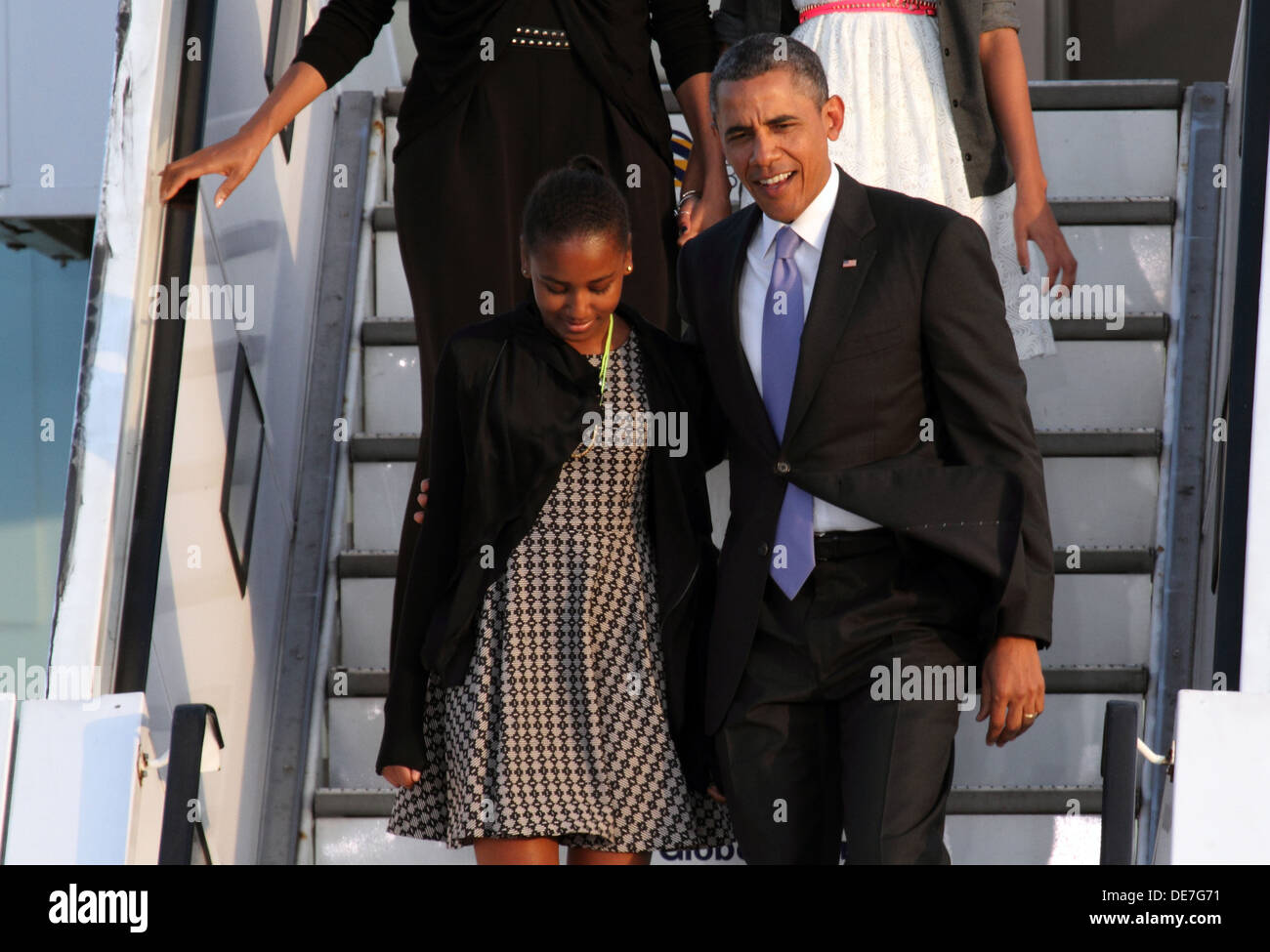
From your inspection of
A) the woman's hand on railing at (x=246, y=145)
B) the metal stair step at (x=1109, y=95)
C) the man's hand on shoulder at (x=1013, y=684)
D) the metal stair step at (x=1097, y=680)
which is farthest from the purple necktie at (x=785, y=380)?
the metal stair step at (x=1109, y=95)

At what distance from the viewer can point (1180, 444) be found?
4.34 metres

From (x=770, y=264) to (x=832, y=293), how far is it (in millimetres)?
168

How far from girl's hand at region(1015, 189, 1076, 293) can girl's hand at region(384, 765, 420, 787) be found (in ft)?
5.15

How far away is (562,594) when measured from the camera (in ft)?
8.98

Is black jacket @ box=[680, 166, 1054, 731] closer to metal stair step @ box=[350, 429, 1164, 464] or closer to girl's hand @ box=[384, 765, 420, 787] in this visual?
girl's hand @ box=[384, 765, 420, 787]

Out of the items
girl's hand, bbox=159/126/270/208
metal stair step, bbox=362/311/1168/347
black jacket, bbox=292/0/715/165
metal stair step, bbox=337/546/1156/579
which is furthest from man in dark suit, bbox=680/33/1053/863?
metal stair step, bbox=362/311/1168/347

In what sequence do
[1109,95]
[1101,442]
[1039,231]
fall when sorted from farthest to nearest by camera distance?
1. [1109,95]
2. [1101,442]
3. [1039,231]

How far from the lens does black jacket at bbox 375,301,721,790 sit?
2.72 m

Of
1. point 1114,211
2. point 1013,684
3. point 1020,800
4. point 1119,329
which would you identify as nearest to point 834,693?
point 1013,684

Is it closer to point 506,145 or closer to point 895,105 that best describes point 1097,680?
point 895,105

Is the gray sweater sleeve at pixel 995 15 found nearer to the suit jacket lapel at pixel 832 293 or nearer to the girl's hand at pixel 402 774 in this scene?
the suit jacket lapel at pixel 832 293

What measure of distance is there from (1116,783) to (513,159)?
1.72 meters

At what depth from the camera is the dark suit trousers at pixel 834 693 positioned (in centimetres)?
252

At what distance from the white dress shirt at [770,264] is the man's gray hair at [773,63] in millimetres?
146
